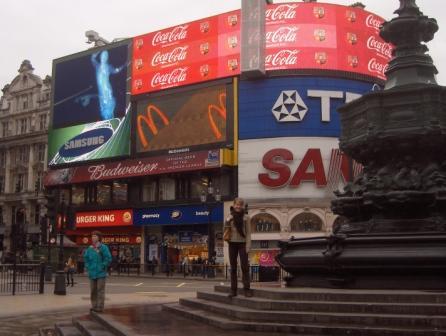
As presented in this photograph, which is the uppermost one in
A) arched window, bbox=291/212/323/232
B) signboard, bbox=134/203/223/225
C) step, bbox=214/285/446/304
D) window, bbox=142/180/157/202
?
window, bbox=142/180/157/202

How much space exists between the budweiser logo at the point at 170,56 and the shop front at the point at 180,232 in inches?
529

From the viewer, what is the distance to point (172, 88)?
54.2 meters

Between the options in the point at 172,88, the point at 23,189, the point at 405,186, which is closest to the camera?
the point at 405,186

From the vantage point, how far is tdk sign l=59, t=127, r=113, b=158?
193ft

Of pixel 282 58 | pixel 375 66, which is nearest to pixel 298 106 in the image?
pixel 282 58

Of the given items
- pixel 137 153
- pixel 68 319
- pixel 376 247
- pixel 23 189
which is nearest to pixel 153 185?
pixel 137 153

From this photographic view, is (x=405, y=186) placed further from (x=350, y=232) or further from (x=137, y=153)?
(x=137, y=153)

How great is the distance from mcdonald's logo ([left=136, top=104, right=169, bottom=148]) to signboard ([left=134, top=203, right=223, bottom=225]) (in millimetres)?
6250

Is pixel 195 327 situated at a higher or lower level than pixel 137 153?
lower

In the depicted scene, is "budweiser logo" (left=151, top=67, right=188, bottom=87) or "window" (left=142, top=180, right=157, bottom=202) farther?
"window" (left=142, top=180, right=157, bottom=202)

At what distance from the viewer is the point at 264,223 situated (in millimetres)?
47969

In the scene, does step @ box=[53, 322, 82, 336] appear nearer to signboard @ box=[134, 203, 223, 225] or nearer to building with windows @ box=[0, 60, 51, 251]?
signboard @ box=[134, 203, 223, 225]

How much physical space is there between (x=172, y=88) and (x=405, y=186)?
145 feet

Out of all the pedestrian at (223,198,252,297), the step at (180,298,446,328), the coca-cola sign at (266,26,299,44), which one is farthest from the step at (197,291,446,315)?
the coca-cola sign at (266,26,299,44)
